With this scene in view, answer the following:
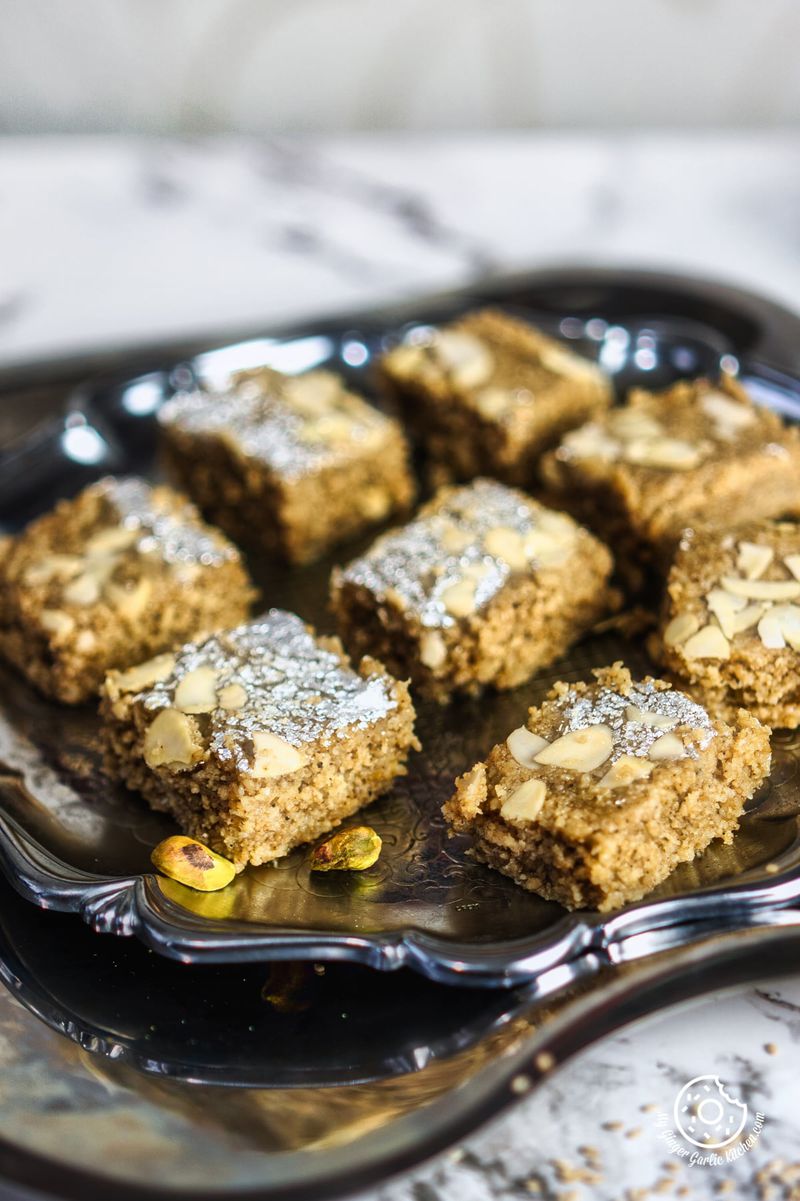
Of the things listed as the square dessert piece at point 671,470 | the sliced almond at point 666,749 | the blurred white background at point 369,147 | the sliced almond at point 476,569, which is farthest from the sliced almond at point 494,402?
the sliced almond at point 666,749

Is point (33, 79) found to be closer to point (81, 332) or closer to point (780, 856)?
point (81, 332)

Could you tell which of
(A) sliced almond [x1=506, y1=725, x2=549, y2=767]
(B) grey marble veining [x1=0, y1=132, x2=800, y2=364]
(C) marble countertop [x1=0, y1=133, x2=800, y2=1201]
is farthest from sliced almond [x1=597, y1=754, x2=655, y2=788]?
(B) grey marble veining [x1=0, y1=132, x2=800, y2=364]

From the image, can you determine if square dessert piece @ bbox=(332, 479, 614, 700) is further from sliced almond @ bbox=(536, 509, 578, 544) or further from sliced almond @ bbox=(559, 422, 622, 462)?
sliced almond @ bbox=(559, 422, 622, 462)

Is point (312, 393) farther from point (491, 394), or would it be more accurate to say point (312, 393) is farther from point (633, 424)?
point (633, 424)

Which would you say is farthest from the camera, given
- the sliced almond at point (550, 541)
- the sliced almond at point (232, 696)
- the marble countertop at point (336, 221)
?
the marble countertop at point (336, 221)

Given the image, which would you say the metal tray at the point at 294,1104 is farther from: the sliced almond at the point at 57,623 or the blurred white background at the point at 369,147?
the blurred white background at the point at 369,147

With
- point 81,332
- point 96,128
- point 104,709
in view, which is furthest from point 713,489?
point 96,128
